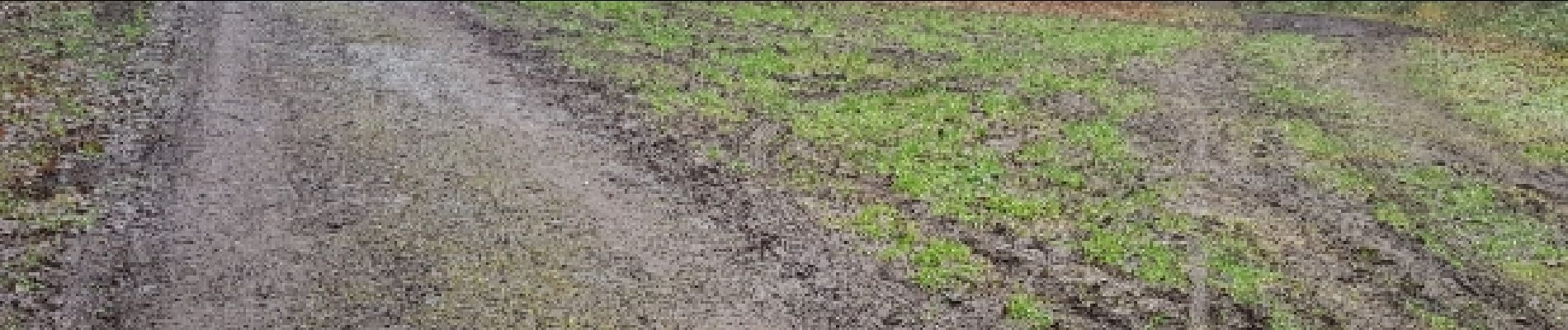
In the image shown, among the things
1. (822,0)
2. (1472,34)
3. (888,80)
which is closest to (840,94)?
(888,80)

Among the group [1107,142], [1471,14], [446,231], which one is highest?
[1471,14]

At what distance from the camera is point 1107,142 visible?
16.9 m

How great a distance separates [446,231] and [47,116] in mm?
6205

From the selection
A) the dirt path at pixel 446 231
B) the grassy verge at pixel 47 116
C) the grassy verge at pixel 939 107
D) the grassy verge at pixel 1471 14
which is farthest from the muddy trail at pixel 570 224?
the grassy verge at pixel 1471 14

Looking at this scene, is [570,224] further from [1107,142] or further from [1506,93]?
[1506,93]

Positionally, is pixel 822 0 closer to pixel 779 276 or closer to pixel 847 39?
pixel 847 39

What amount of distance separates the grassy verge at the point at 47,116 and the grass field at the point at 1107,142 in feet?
21.5

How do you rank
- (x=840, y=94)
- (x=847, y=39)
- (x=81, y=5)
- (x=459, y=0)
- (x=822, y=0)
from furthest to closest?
(x=822, y=0)
(x=459, y=0)
(x=847, y=39)
(x=81, y=5)
(x=840, y=94)

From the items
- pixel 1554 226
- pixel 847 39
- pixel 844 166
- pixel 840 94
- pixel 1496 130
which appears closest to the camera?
pixel 1554 226

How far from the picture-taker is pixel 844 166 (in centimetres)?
1551

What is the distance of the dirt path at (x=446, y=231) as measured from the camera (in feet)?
37.3

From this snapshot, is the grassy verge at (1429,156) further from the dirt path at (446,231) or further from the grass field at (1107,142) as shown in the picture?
the dirt path at (446,231)

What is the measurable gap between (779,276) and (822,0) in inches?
589

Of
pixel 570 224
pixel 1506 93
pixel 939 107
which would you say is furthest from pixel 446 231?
pixel 1506 93
